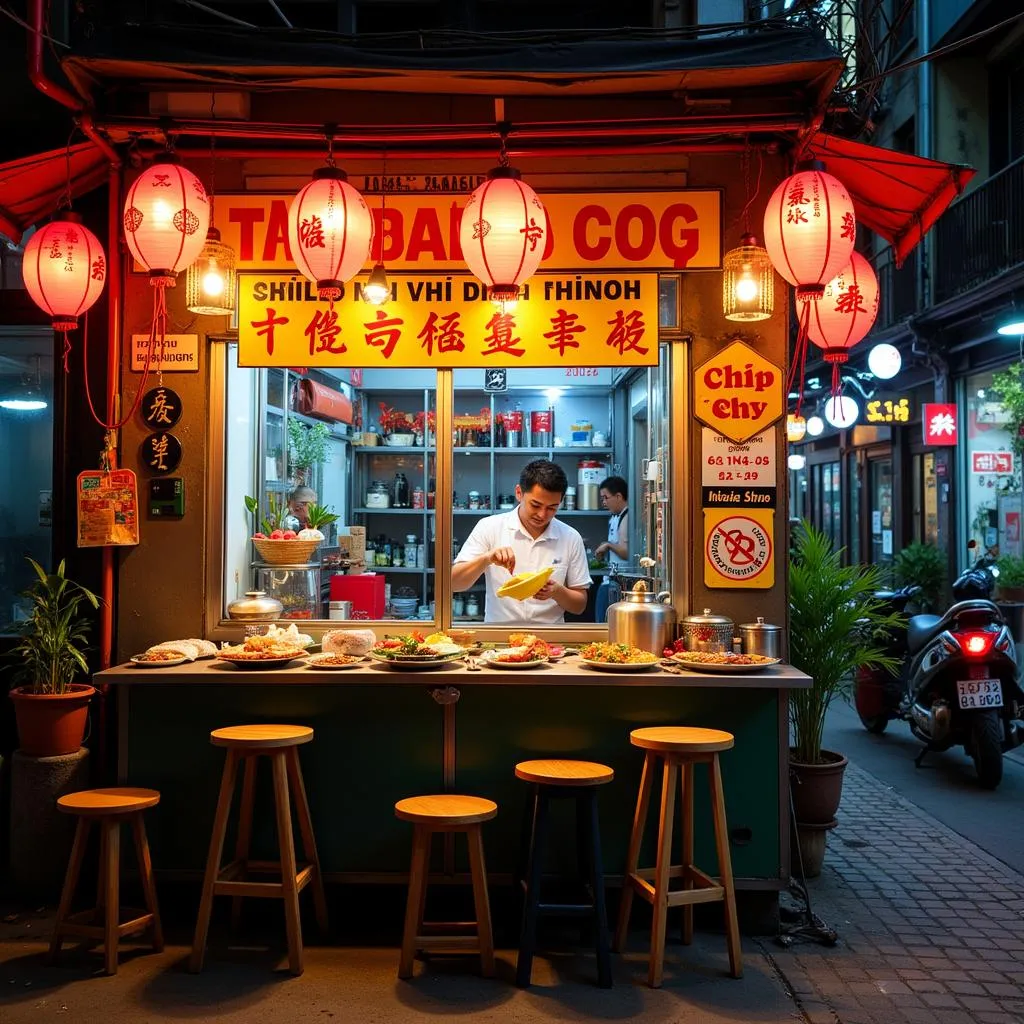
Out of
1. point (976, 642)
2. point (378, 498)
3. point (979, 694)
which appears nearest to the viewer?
point (979, 694)

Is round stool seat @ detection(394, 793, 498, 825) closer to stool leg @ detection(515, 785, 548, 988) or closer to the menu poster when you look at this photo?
stool leg @ detection(515, 785, 548, 988)

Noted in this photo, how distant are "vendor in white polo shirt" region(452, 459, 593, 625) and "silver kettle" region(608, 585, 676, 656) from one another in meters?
1.04

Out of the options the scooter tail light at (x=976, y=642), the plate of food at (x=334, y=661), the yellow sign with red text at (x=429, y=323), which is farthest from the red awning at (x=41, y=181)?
the scooter tail light at (x=976, y=642)

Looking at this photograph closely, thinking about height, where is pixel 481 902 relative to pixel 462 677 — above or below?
below

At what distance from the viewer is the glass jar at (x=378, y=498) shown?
913 centimetres

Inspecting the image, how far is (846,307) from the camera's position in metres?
5.44

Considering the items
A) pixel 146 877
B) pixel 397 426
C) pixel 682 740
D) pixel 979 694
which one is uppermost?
pixel 397 426

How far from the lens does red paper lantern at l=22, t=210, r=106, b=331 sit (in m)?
5.02

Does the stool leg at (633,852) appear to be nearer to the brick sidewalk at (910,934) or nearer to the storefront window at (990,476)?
the brick sidewalk at (910,934)

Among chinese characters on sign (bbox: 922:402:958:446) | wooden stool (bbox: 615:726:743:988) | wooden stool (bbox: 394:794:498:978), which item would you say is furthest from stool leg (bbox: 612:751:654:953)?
chinese characters on sign (bbox: 922:402:958:446)

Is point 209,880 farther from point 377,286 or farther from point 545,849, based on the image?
point 377,286

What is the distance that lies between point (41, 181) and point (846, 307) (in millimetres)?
4620

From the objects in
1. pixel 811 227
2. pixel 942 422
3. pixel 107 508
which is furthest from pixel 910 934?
pixel 942 422

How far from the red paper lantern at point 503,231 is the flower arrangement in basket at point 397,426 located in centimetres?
461
